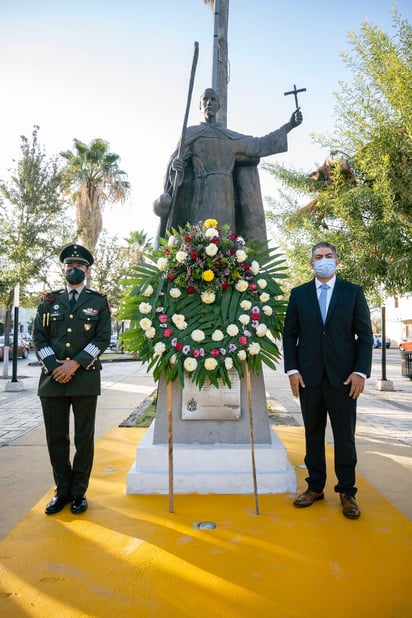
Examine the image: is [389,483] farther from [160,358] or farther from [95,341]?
[95,341]

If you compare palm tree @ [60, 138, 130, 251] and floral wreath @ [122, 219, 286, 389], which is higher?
palm tree @ [60, 138, 130, 251]

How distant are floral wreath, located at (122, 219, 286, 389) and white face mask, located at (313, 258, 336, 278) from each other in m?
0.47

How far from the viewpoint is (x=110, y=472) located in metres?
3.88

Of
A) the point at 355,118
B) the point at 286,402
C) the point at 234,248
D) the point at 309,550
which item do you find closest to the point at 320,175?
the point at 355,118

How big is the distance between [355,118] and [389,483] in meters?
7.66

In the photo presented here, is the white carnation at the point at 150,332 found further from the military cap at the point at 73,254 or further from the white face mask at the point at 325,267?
the white face mask at the point at 325,267

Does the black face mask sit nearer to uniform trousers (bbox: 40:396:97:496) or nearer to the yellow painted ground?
uniform trousers (bbox: 40:396:97:496)

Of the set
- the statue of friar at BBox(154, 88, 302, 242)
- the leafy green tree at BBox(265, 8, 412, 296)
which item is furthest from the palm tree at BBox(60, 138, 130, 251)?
the statue of friar at BBox(154, 88, 302, 242)

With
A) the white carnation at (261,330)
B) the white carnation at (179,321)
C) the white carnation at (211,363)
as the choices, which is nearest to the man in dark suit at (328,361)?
the white carnation at (261,330)

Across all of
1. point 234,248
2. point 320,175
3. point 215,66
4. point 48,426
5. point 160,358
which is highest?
point 215,66

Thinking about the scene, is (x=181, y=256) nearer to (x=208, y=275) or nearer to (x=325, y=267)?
(x=208, y=275)

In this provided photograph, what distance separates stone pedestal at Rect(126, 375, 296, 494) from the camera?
3342 millimetres

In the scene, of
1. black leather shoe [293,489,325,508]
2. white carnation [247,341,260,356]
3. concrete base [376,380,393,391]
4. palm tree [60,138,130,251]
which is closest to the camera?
black leather shoe [293,489,325,508]

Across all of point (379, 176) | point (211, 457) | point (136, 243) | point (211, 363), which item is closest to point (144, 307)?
point (211, 363)
